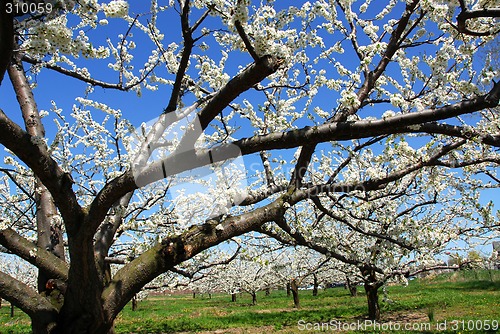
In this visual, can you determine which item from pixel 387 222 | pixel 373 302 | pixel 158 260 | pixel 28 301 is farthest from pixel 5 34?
pixel 373 302

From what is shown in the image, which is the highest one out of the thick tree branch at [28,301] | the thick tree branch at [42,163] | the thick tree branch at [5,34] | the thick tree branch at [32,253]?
the thick tree branch at [5,34]

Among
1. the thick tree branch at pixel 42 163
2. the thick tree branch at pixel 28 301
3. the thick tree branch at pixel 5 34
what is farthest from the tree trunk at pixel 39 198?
the thick tree branch at pixel 5 34

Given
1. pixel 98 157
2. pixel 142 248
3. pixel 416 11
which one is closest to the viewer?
pixel 416 11

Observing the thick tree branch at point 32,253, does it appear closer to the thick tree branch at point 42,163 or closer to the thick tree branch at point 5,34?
the thick tree branch at point 42,163

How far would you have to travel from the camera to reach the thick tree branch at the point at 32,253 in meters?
3.39

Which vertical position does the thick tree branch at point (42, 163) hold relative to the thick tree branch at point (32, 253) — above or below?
above

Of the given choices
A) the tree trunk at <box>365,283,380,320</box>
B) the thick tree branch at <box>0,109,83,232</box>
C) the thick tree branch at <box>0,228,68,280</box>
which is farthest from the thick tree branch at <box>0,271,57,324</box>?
the tree trunk at <box>365,283,380,320</box>

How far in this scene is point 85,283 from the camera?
310 cm

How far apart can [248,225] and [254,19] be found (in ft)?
6.10

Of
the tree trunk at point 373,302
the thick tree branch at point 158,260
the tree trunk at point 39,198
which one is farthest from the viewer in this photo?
the tree trunk at point 373,302

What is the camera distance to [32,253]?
11.2 ft

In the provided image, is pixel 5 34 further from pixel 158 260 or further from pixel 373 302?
pixel 373 302

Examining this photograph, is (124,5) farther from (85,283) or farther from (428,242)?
(428,242)

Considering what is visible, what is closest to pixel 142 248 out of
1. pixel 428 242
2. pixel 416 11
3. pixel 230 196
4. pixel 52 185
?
pixel 230 196
